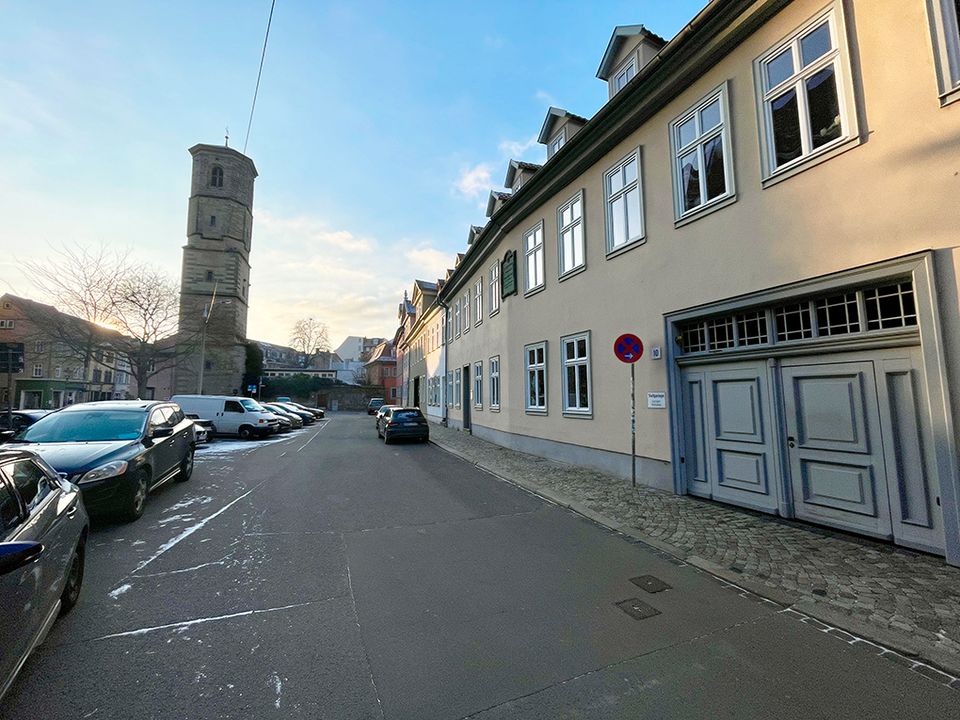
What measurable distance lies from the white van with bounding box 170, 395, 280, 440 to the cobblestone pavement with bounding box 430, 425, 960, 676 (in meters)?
16.8

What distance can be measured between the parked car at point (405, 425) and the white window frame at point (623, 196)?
10732mm

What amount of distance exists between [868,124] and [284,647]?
7.76 metres

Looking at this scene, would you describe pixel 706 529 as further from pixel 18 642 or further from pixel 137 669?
pixel 18 642

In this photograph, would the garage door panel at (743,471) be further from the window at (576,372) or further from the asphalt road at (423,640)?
the window at (576,372)

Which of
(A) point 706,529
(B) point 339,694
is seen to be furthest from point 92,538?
(A) point 706,529

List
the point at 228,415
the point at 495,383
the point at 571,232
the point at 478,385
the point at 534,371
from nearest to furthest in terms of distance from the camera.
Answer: the point at 571,232
the point at 534,371
the point at 495,383
the point at 478,385
the point at 228,415

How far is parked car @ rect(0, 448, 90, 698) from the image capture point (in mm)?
2160

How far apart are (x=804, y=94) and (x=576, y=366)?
6414 mm

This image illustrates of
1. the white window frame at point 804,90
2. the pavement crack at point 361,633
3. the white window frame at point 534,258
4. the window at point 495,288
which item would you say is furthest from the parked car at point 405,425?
the white window frame at point 804,90

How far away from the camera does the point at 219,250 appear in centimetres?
5031

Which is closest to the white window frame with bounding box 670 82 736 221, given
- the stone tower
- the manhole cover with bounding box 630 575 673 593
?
the manhole cover with bounding box 630 575 673 593

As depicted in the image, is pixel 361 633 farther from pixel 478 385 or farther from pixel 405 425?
pixel 478 385

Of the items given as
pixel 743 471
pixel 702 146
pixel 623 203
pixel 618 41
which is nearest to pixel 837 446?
pixel 743 471

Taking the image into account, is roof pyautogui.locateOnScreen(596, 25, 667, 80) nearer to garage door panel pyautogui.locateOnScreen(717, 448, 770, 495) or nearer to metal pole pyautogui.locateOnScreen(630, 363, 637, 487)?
metal pole pyautogui.locateOnScreen(630, 363, 637, 487)
